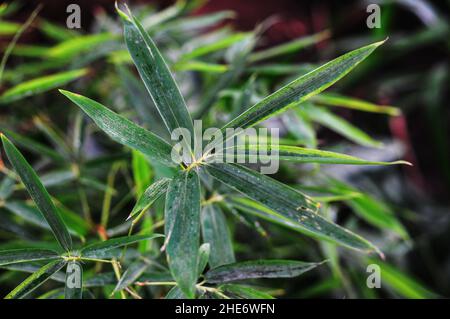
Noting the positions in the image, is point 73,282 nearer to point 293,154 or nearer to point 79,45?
point 293,154

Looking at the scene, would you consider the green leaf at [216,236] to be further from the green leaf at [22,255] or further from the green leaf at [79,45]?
the green leaf at [79,45]

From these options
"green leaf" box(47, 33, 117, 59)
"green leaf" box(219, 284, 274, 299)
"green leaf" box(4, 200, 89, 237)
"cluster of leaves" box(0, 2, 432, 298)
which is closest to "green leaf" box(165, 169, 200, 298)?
"cluster of leaves" box(0, 2, 432, 298)

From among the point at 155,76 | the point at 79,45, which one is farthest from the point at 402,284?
the point at 79,45

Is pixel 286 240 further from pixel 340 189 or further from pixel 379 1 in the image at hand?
pixel 379 1

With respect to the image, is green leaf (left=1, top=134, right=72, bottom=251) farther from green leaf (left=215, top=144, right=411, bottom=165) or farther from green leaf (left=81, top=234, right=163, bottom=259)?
green leaf (left=215, top=144, right=411, bottom=165)

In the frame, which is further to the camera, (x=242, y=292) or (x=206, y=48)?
(x=206, y=48)
